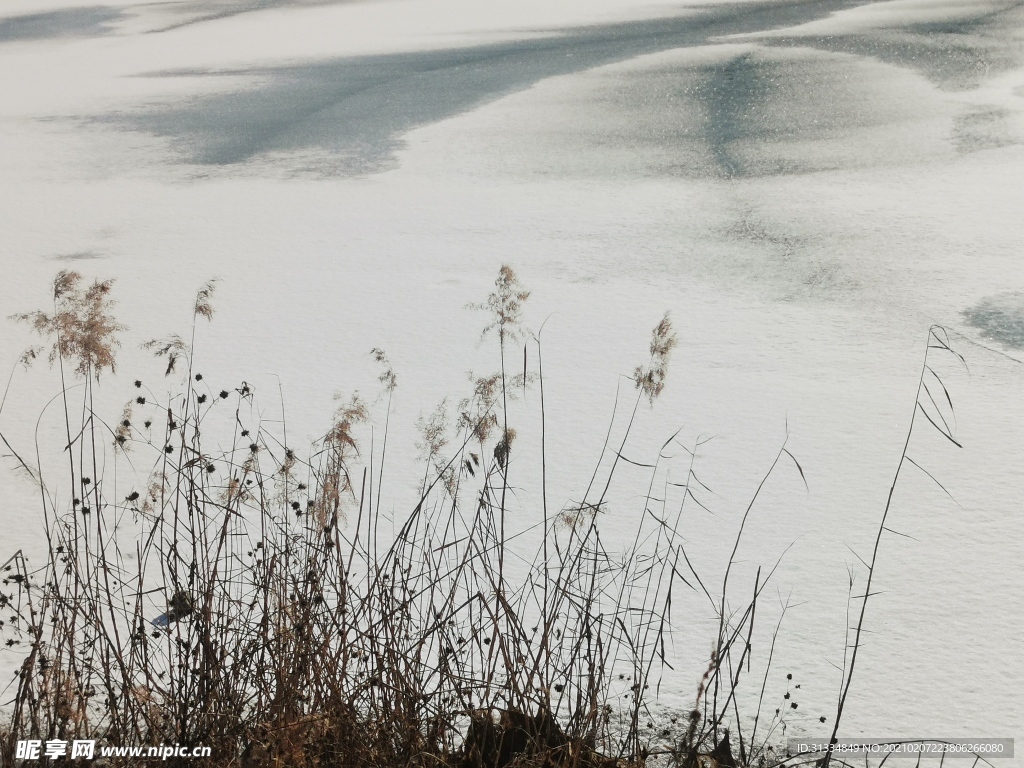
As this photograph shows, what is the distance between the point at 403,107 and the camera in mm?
4281

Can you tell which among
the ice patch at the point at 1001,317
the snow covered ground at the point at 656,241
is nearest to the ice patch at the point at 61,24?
the snow covered ground at the point at 656,241

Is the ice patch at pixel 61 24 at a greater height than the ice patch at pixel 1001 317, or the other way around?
the ice patch at pixel 61 24

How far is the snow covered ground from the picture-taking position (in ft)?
6.11

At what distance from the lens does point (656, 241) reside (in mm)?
3059

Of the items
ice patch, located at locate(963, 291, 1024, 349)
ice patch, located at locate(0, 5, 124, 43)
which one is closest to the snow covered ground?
ice patch, located at locate(963, 291, 1024, 349)

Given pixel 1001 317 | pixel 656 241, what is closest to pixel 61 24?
pixel 656 241

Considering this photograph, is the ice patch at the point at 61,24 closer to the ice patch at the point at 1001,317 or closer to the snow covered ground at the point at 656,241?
the snow covered ground at the point at 656,241

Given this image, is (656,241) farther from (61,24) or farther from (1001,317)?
(61,24)

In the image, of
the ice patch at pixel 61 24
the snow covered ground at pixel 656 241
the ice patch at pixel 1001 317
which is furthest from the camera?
the ice patch at pixel 61 24

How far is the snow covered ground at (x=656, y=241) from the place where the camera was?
1.86 metres

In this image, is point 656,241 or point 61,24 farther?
point 61,24

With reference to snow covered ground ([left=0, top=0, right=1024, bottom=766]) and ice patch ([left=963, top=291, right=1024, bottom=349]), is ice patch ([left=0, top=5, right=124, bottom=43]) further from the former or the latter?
ice patch ([left=963, top=291, right=1024, bottom=349])

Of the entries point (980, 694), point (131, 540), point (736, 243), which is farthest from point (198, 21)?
point (980, 694)

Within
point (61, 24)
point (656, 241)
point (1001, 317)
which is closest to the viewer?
point (1001, 317)
